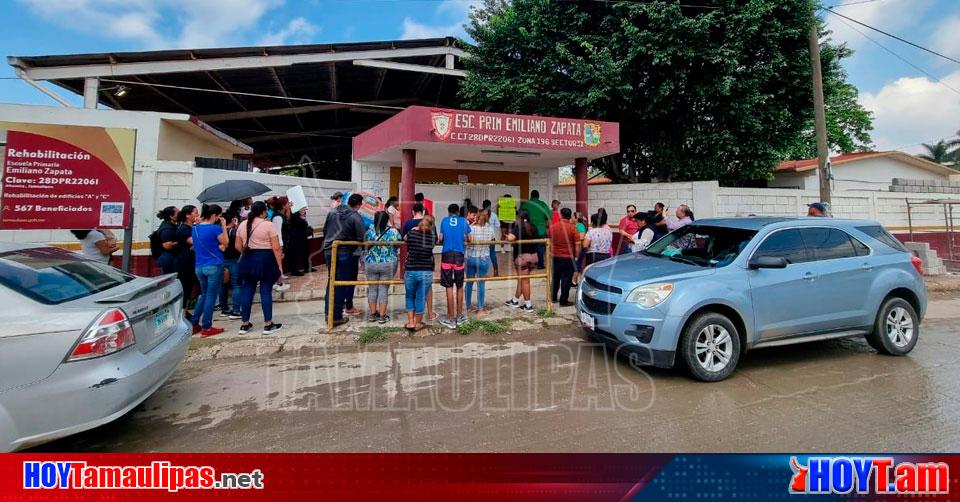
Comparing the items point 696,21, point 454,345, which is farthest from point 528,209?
point 696,21

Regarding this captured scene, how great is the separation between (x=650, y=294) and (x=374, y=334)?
11.3ft

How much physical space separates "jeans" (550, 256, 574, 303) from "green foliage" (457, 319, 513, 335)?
1.31 meters

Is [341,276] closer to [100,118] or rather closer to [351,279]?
Result: [351,279]

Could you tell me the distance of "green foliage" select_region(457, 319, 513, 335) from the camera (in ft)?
19.7

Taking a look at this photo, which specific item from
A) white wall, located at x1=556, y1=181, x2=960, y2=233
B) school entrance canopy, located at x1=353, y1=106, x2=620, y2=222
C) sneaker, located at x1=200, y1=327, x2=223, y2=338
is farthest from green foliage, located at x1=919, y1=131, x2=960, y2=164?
sneaker, located at x1=200, y1=327, x2=223, y2=338

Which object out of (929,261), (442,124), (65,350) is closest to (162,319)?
(65,350)

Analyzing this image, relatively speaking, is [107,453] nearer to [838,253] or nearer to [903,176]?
[838,253]

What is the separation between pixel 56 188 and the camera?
5984mm

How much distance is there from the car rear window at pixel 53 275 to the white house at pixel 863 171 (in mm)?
20408

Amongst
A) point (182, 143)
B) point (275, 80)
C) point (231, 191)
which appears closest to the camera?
point (231, 191)

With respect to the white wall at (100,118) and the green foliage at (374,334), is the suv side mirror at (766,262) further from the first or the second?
the white wall at (100,118)

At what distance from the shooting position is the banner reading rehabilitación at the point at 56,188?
5.73 metres

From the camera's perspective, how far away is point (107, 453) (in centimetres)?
298

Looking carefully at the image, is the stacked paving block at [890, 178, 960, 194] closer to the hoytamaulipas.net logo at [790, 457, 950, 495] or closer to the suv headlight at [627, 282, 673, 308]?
the suv headlight at [627, 282, 673, 308]
